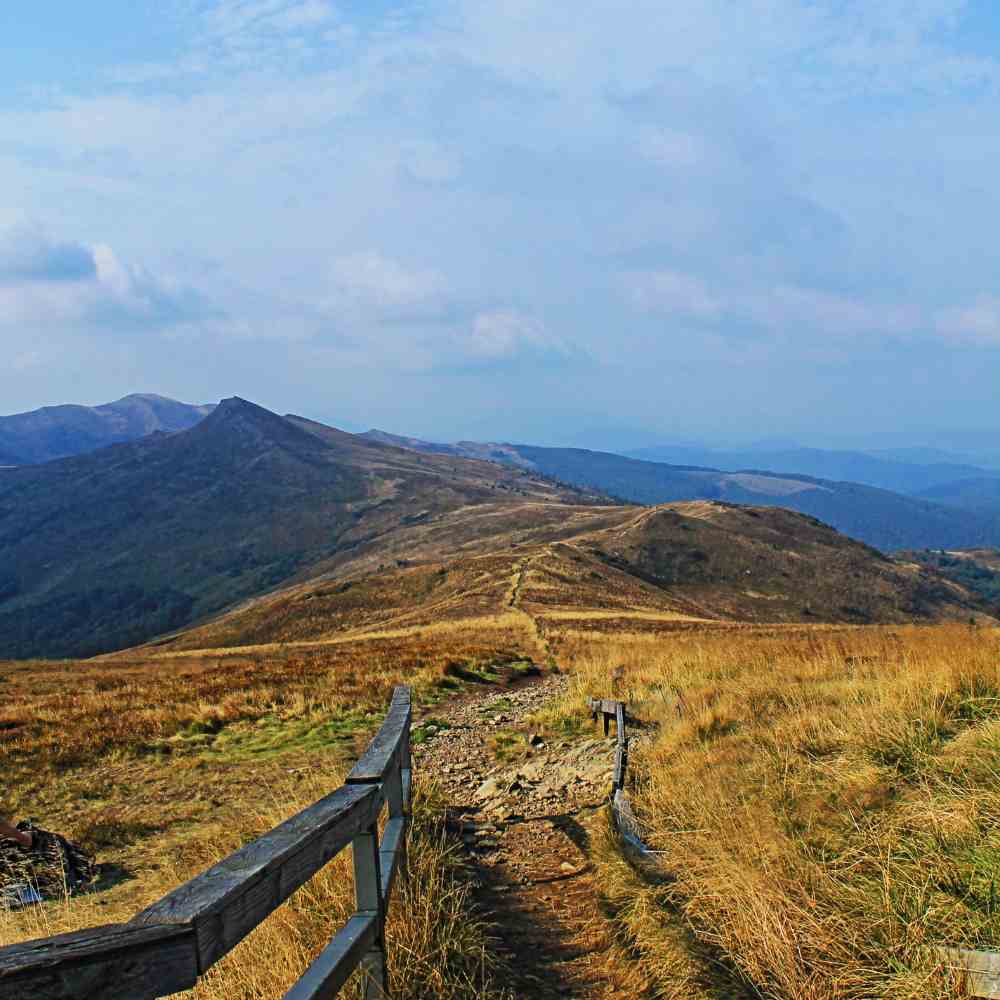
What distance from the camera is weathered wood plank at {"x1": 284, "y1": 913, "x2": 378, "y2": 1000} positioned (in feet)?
9.79

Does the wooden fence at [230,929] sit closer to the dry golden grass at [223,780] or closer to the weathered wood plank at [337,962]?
the weathered wood plank at [337,962]

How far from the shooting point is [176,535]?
16088 centimetres

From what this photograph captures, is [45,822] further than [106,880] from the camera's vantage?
Yes

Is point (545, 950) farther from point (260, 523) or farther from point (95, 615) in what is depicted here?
point (260, 523)

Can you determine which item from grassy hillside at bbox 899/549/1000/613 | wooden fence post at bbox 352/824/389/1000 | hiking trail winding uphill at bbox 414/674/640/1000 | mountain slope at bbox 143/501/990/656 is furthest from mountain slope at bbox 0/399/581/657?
wooden fence post at bbox 352/824/389/1000

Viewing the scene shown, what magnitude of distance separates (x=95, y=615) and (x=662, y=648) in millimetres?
132007

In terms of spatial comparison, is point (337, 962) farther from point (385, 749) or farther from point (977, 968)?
point (977, 968)

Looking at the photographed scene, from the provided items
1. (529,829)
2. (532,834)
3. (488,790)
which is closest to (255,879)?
(532,834)

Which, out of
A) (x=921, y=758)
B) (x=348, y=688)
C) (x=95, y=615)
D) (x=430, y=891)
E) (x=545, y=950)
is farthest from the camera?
(x=95, y=615)

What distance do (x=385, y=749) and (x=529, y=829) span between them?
3.52 m

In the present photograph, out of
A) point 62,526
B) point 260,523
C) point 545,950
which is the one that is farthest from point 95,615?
point 545,950

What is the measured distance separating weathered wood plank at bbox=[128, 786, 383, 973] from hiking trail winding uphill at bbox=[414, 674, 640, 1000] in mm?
2111

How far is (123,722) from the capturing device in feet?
46.6

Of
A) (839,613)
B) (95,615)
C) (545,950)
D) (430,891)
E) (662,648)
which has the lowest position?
(95,615)
